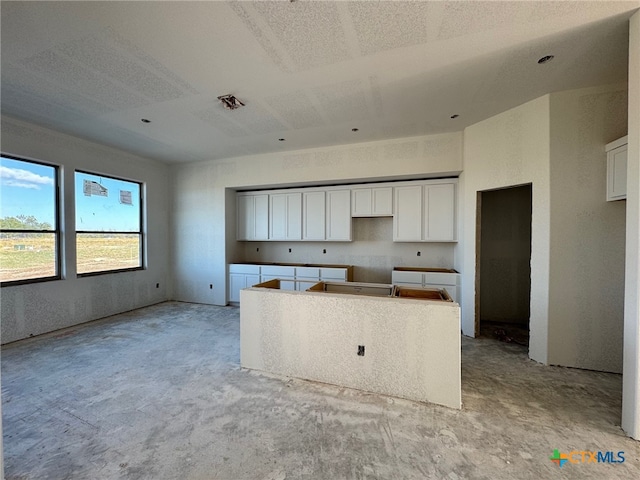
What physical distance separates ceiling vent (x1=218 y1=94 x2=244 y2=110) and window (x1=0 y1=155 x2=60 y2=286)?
10.1 feet

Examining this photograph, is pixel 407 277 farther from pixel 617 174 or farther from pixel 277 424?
pixel 277 424

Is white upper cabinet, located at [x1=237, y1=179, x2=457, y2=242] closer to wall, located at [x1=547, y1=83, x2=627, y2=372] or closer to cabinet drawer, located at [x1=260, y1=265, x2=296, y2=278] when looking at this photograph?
cabinet drawer, located at [x1=260, y1=265, x2=296, y2=278]


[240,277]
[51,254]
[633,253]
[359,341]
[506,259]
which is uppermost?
[633,253]

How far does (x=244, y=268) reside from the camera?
539cm

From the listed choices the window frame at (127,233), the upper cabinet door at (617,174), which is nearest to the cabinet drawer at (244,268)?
the window frame at (127,233)

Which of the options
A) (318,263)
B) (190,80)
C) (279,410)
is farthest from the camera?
(318,263)

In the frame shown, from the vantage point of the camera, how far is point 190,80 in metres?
2.64

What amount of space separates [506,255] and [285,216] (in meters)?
3.97

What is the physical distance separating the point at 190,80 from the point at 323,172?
2.52 m

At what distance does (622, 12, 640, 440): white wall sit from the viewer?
72.4 inches

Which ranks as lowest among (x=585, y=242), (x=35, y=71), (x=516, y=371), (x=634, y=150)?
(x=516, y=371)

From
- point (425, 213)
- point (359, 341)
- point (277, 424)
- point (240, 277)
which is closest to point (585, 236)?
point (425, 213)

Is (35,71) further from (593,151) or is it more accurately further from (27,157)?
(593,151)

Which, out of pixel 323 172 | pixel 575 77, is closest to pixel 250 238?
pixel 323 172
